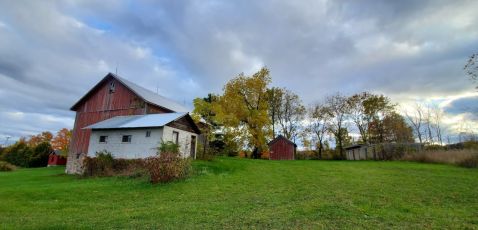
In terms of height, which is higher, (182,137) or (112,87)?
(112,87)

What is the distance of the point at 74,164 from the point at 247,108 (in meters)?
20.2

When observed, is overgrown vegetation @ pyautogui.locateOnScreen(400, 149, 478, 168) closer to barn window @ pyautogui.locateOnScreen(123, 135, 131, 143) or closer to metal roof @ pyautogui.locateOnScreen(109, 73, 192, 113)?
barn window @ pyautogui.locateOnScreen(123, 135, 131, 143)

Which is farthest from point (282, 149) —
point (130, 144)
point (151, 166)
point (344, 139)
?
point (151, 166)

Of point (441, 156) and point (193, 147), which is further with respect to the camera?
point (193, 147)

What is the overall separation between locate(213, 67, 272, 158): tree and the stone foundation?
14.5 metres

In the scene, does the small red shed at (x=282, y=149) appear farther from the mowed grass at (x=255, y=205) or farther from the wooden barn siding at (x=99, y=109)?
the mowed grass at (x=255, y=205)

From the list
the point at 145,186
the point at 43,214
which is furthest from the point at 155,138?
the point at 43,214

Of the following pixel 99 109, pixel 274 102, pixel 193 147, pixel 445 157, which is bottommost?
pixel 445 157

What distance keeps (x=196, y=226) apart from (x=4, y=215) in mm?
6242

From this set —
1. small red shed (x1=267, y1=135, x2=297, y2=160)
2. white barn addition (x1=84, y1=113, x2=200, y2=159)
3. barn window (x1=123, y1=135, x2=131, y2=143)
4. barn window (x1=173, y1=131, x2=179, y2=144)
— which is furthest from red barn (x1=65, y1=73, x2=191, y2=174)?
small red shed (x1=267, y1=135, x2=297, y2=160)

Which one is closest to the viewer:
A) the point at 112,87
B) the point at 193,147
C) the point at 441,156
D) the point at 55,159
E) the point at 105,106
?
the point at 441,156

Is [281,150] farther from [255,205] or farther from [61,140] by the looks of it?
[61,140]

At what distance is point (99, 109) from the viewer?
24.9 metres

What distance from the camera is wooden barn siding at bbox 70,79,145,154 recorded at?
2373cm
